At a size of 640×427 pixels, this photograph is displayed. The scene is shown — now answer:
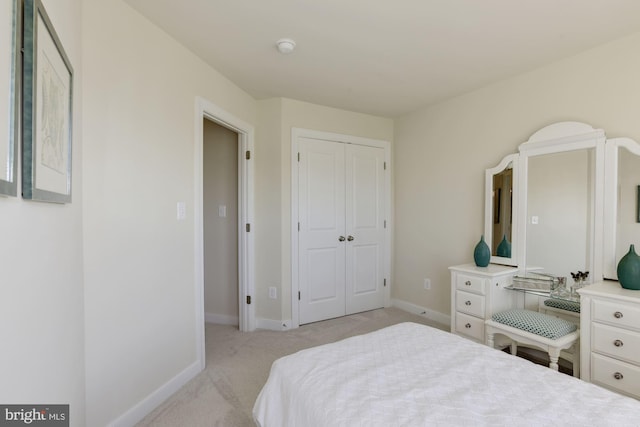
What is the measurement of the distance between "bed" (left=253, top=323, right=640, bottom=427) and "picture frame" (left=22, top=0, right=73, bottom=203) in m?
1.10

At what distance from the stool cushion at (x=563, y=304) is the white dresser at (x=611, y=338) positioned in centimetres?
35

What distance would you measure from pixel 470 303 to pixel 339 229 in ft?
5.10

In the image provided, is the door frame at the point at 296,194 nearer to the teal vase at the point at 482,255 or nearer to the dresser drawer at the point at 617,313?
the teal vase at the point at 482,255

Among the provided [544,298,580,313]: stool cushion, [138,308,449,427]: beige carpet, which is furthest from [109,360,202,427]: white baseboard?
[544,298,580,313]: stool cushion

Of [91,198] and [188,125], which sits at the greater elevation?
[188,125]

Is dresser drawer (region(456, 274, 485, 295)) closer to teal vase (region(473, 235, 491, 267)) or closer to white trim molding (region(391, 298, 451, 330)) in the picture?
teal vase (region(473, 235, 491, 267))

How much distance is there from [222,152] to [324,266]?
171 centimetres

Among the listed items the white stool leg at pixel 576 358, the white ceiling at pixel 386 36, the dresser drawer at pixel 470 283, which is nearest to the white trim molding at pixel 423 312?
the dresser drawer at pixel 470 283

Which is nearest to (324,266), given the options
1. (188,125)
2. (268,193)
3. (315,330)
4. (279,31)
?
(315,330)

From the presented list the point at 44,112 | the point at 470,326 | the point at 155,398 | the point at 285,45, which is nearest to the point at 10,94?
the point at 44,112

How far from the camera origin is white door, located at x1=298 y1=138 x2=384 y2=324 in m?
3.45

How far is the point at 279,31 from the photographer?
2066 millimetres

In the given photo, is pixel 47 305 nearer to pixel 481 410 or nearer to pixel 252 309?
pixel 481 410

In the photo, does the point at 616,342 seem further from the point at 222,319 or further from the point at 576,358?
the point at 222,319
